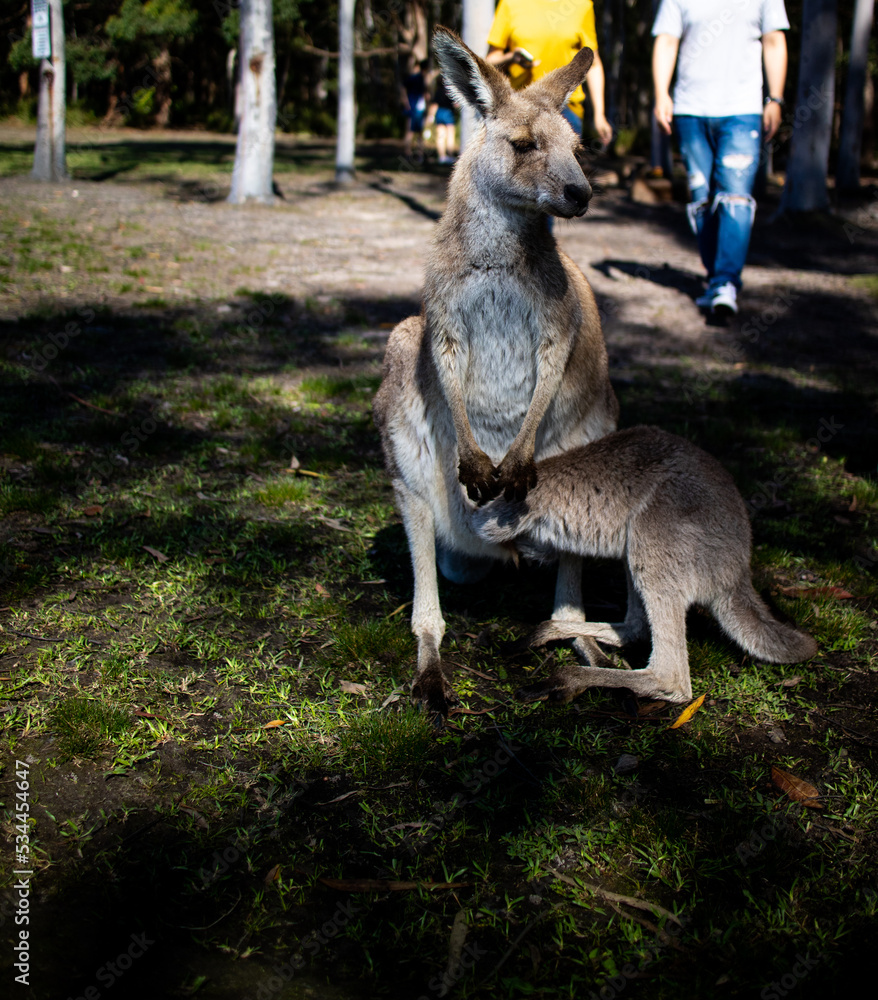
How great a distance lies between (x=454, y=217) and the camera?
2.60 meters

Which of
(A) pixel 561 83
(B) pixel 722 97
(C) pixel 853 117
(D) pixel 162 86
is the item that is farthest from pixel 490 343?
(D) pixel 162 86

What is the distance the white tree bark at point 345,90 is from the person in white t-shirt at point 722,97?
Result: 6.94 meters

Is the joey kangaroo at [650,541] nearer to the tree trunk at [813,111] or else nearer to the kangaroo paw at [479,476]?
the kangaroo paw at [479,476]

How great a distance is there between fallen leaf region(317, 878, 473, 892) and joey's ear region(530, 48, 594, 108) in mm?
2257

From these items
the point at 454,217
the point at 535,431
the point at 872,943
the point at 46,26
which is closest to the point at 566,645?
the point at 535,431

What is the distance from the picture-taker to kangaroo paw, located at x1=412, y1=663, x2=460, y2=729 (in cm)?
235

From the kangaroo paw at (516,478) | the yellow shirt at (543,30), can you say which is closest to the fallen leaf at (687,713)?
the kangaroo paw at (516,478)

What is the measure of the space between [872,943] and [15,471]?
3.51 m

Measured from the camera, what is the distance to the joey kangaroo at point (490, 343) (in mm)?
2463

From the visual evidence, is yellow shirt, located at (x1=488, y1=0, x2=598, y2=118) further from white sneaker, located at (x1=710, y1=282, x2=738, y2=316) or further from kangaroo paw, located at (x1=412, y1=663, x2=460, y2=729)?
kangaroo paw, located at (x1=412, y1=663, x2=460, y2=729)

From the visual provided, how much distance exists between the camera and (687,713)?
239 cm

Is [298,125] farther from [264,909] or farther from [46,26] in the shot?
[264,909]

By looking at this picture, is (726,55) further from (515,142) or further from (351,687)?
(351,687)

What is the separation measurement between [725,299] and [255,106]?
257 inches
